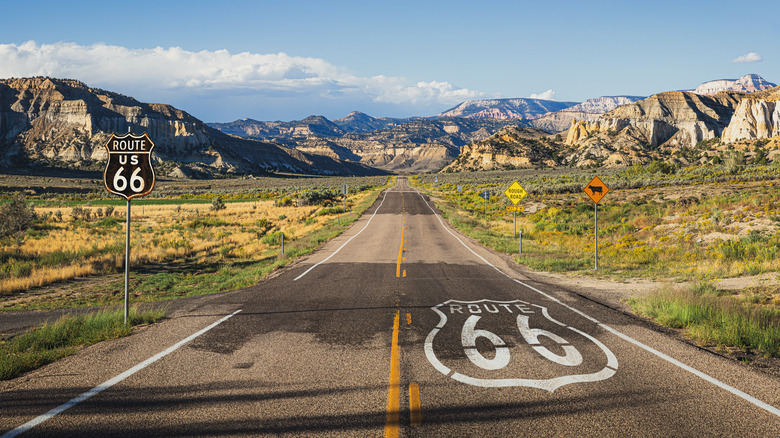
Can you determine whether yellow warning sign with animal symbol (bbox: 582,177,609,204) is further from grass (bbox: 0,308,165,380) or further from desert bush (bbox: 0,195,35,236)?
desert bush (bbox: 0,195,35,236)

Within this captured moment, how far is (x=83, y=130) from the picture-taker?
486 ft

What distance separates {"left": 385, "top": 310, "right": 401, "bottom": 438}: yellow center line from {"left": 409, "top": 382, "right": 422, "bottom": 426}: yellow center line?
0.12 meters

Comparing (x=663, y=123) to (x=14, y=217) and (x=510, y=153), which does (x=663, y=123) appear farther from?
(x=14, y=217)

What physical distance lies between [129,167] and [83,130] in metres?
177

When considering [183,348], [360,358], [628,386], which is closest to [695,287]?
[628,386]

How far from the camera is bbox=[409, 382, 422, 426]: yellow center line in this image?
13.2 ft

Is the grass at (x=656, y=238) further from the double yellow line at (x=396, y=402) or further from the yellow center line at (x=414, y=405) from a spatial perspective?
the yellow center line at (x=414, y=405)

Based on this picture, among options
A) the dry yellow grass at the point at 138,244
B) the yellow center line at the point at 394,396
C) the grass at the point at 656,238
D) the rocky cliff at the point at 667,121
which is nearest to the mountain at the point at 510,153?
the rocky cliff at the point at 667,121

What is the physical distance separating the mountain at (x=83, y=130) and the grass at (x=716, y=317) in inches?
5722

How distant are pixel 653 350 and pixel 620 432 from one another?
284cm

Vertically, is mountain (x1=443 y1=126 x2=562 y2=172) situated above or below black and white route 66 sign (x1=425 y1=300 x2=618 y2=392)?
above

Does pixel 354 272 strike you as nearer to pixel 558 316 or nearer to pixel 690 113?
pixel 558 316

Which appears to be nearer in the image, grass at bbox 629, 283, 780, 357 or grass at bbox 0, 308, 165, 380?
grass at bbox 0, 308, 165, 380

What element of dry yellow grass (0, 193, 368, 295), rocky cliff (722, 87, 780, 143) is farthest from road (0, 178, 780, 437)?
rocky cliff (722, 87, 780, 143)
